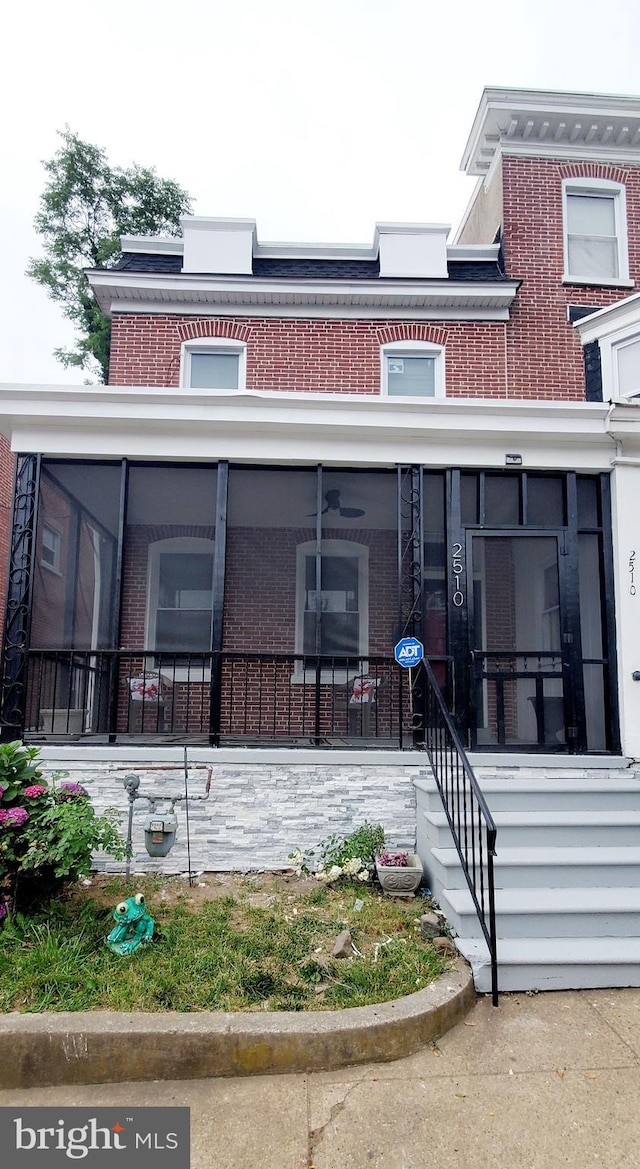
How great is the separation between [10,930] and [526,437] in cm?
534

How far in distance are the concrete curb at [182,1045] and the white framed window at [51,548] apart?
337 inches

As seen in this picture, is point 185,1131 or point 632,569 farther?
point 632,569

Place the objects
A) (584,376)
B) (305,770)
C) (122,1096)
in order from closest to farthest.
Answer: (122,1096), (305,770), (584,376)

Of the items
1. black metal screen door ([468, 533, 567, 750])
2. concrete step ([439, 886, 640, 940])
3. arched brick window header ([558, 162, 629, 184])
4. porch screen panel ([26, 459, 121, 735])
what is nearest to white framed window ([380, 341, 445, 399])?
black metal screen door ([468, 533, 567, 750])

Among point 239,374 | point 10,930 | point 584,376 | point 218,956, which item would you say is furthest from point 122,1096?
point 584,376

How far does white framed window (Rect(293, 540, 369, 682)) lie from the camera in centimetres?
914

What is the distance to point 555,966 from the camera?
142 inches

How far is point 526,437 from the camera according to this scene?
598 cm

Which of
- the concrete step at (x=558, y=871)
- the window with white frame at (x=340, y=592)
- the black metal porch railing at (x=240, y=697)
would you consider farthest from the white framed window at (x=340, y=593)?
the concrete step at (x=558, y=871)

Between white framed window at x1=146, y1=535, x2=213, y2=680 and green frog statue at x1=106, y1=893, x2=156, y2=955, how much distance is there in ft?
17.2

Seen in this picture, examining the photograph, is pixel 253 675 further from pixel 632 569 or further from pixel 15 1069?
pixel 15 1069

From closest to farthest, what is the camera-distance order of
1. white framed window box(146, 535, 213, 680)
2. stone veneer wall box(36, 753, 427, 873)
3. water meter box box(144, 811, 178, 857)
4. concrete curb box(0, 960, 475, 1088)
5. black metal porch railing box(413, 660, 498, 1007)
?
1. concrete curb box(0, 960, 475, 1088)
2. black metal porch railing box(413, 660, 498, 1007)
3. water meter box box(144, 811, 178, 857)
4. stone veneer wall box(36, 753, 427, 873)
5. white framed window box(146, 535, 213, 680)

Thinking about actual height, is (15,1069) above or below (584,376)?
below

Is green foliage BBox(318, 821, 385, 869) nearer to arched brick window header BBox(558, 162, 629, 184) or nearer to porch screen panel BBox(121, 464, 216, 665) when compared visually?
porch screen panel BBox(121, 464, 216, 665)
